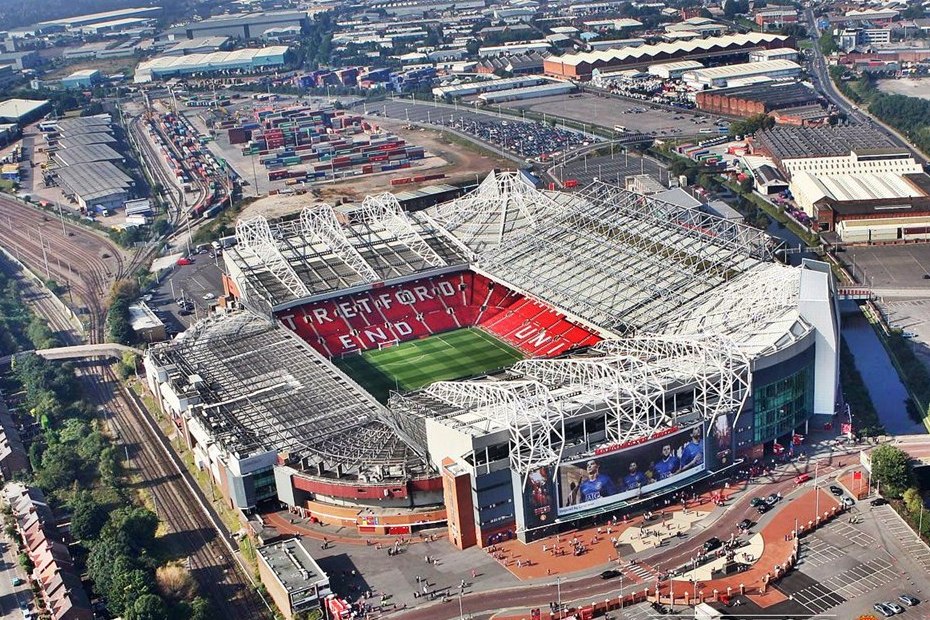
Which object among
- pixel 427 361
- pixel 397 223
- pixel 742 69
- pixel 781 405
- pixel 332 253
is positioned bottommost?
pixel 427 361

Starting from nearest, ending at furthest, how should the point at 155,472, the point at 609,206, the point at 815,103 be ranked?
the point at 155,472
the point at 609,206
the point at 815,103

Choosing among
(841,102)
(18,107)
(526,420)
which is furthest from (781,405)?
(18,107)

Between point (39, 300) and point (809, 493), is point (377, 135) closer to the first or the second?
point (39, 300)

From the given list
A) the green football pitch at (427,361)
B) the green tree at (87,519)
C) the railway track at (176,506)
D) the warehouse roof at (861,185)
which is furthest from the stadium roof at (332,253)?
the warehouse roof at (861,185)

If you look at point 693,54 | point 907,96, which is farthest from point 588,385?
point 693,54

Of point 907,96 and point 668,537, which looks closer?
point 668,537

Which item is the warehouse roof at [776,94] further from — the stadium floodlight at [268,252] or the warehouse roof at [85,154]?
the warehouse roof at [85,154]

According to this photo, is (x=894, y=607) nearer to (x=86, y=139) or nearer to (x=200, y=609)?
(x=200, y=609)
